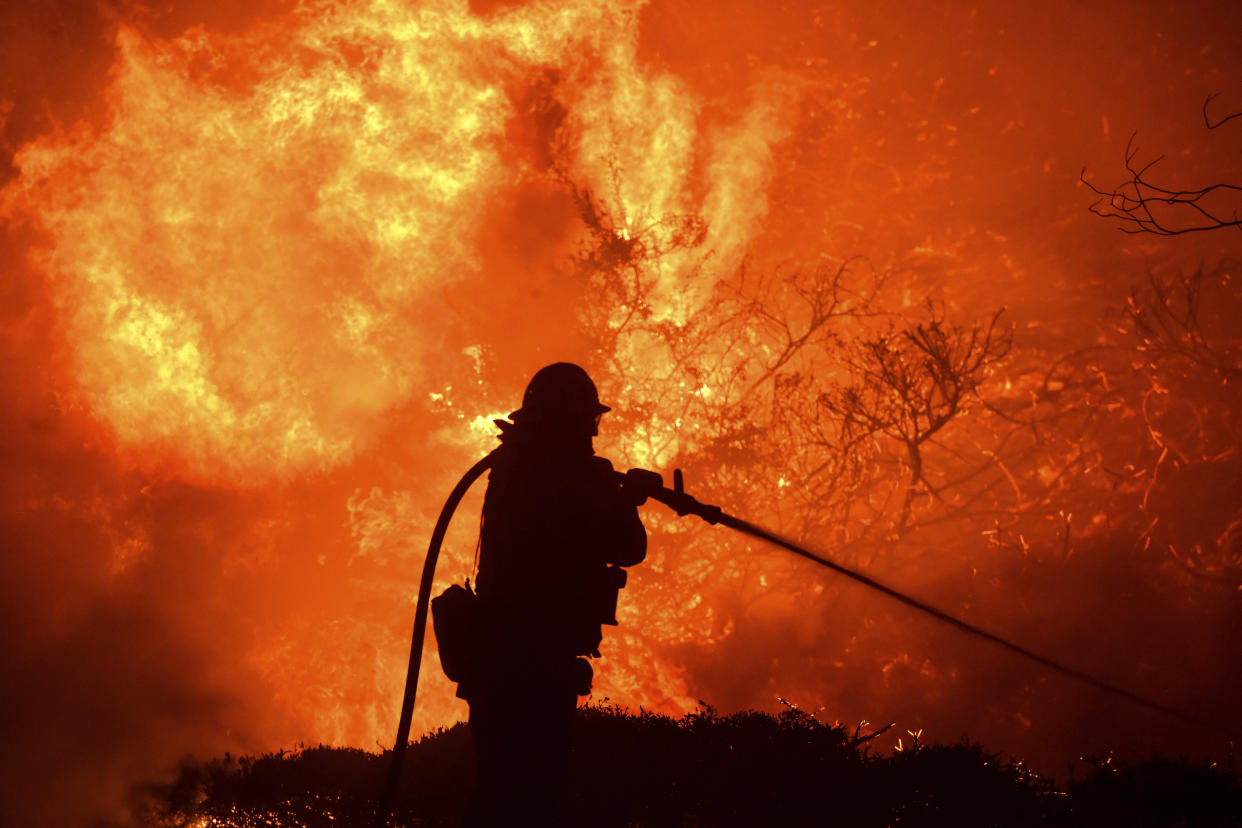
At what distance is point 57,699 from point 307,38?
1679 centimetres

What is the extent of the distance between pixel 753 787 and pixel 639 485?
8.80 ft

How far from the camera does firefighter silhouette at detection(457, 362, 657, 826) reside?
4367mm

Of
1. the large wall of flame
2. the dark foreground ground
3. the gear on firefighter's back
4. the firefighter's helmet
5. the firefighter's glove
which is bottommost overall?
the dark foreground ground

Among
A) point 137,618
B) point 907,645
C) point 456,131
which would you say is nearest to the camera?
point 907,645

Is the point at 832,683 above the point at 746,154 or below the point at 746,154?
below

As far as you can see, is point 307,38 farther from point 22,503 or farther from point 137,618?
point 137,618

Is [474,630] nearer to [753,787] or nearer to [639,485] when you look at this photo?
[639,485]

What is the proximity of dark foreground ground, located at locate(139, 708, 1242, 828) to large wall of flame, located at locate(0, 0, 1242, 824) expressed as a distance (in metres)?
11.1

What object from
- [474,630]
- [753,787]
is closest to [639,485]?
[474,630]

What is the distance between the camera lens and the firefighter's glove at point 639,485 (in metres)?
4.70

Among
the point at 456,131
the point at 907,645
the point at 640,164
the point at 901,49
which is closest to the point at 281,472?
the point at 456,131

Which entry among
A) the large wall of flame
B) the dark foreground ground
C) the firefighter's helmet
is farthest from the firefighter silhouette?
the large wall of flame

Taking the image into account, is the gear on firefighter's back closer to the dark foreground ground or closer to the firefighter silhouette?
the firefighter silhouette

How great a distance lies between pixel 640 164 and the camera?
62.6 feet
